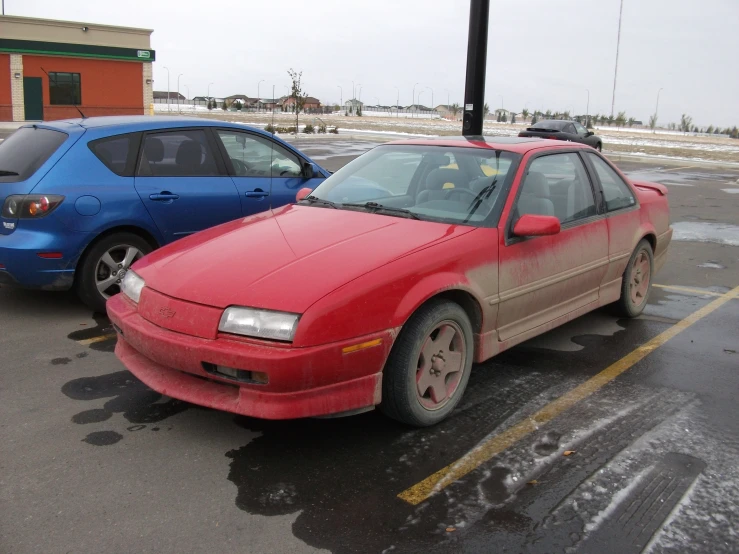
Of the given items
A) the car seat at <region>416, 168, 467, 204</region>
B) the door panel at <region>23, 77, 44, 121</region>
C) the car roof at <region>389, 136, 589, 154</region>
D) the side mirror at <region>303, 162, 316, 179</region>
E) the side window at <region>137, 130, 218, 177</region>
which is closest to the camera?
the car seat at <region>416, 168, 467, 204</region>

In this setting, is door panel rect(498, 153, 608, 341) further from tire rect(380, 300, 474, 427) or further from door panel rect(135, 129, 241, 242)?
door panel rect(135, 129, 241, 242)

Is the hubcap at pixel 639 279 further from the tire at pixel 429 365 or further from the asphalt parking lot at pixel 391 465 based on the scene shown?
the tire at pixel 429 365

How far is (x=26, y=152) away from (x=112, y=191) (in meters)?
0.78

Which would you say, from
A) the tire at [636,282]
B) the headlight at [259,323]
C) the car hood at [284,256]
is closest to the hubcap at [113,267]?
the car hood at [284,256]

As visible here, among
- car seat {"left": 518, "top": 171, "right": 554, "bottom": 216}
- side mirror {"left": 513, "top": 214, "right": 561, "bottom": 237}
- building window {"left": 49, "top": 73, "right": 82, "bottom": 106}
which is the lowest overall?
side mirror {"left": 513, "top": 214, "right": 561, "bottom": 237}

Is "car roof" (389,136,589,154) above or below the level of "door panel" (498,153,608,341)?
above

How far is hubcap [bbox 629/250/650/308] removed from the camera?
5.85 meters

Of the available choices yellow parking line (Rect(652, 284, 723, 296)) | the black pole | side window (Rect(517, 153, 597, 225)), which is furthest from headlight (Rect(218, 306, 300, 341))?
the black pole

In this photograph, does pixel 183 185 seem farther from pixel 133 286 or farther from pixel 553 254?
pixel 553 254

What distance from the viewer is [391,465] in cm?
341

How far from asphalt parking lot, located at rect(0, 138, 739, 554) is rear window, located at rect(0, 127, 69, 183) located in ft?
4.25

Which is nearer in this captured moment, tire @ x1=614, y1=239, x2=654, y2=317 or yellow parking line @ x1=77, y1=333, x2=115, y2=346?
yellow parking line @ x1=77, y1=333, x2=115, y2=346

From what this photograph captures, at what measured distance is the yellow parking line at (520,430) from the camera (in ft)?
10.5

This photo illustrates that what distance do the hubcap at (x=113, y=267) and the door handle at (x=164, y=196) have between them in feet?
1.44
